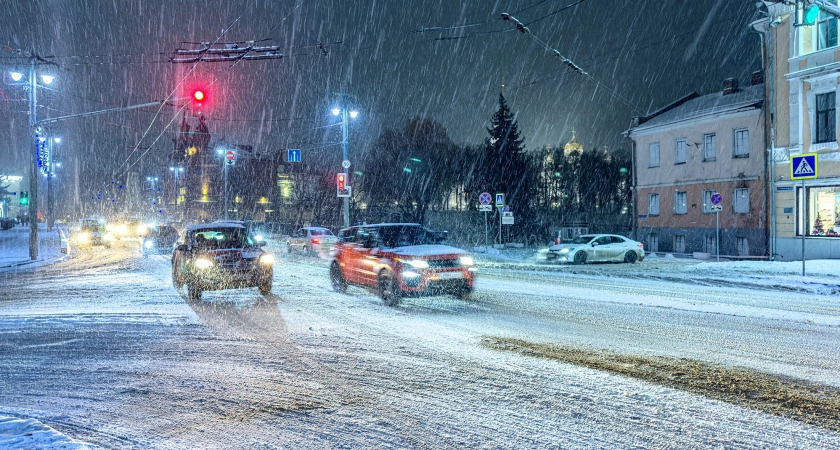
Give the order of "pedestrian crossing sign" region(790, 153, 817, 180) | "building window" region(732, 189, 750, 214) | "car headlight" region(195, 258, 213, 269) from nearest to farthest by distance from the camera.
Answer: "car headlight" region(195, 258, 213, 269) < "pedestrian crossing sign" region(790, 153, 817, 180) < "building window" region(732, 189, 750, 214)

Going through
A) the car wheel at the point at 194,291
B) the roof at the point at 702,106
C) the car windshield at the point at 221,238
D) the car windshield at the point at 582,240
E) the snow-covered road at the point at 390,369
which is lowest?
the snow-covered road at the point at 390,369

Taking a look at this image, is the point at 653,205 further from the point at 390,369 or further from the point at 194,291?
the point at 390,369

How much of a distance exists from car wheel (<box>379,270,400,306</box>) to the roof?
81.9ft

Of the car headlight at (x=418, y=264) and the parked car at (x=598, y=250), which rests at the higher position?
the car headlight at (x=418, y=264)

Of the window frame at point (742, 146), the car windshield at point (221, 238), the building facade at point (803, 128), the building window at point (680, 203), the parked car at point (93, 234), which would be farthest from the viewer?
the parked car at point (93, 234)

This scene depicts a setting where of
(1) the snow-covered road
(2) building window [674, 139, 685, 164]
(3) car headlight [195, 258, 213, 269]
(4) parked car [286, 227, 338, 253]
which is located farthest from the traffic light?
(2) building window [674, 139, 685, 164]

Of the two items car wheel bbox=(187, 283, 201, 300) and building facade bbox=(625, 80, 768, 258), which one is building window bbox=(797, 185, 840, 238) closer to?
building facade bbox=(625, 80, 768, 258)

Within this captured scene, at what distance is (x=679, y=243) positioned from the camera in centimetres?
3434

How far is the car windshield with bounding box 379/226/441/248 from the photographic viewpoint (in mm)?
13375

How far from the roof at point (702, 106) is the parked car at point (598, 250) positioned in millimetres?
10220

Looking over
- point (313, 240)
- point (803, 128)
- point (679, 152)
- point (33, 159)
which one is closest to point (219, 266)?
point (313, 240)

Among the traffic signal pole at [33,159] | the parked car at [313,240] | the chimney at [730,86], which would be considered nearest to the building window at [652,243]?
the chimney at [730,86]

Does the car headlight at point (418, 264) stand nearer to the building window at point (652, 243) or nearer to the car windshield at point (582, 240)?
the car windshield at point (582, 240)

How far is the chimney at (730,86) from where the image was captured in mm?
35219
